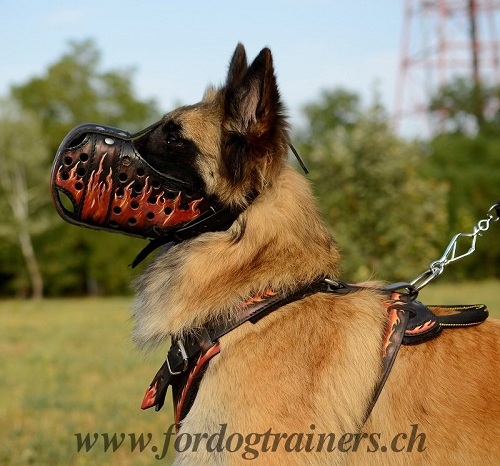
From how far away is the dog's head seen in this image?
290 cm

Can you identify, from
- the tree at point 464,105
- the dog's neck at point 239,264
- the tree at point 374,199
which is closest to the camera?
the dog's neck at point 239,264

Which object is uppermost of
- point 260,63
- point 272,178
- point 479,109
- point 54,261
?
point 479,109

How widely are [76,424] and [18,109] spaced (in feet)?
107

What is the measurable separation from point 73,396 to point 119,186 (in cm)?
588

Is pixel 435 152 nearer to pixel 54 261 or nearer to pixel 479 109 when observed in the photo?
pixel 479 109

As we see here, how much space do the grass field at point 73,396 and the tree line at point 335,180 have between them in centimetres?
351

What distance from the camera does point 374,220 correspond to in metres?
16.2

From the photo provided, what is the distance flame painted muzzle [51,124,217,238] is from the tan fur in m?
0.16

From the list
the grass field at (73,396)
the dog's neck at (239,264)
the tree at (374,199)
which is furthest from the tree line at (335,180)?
the dog's neck at (239,264)

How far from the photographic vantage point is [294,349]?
2.63m

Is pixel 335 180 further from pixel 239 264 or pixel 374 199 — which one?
pixel 239 264

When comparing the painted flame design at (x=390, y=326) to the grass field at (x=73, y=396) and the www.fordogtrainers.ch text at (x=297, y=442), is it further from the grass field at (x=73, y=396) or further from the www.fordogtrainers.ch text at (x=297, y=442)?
the grass field at (x=73, y=396)

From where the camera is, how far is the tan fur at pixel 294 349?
2527 millimetres

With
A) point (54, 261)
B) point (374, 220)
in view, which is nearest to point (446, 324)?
point (374, 220)
